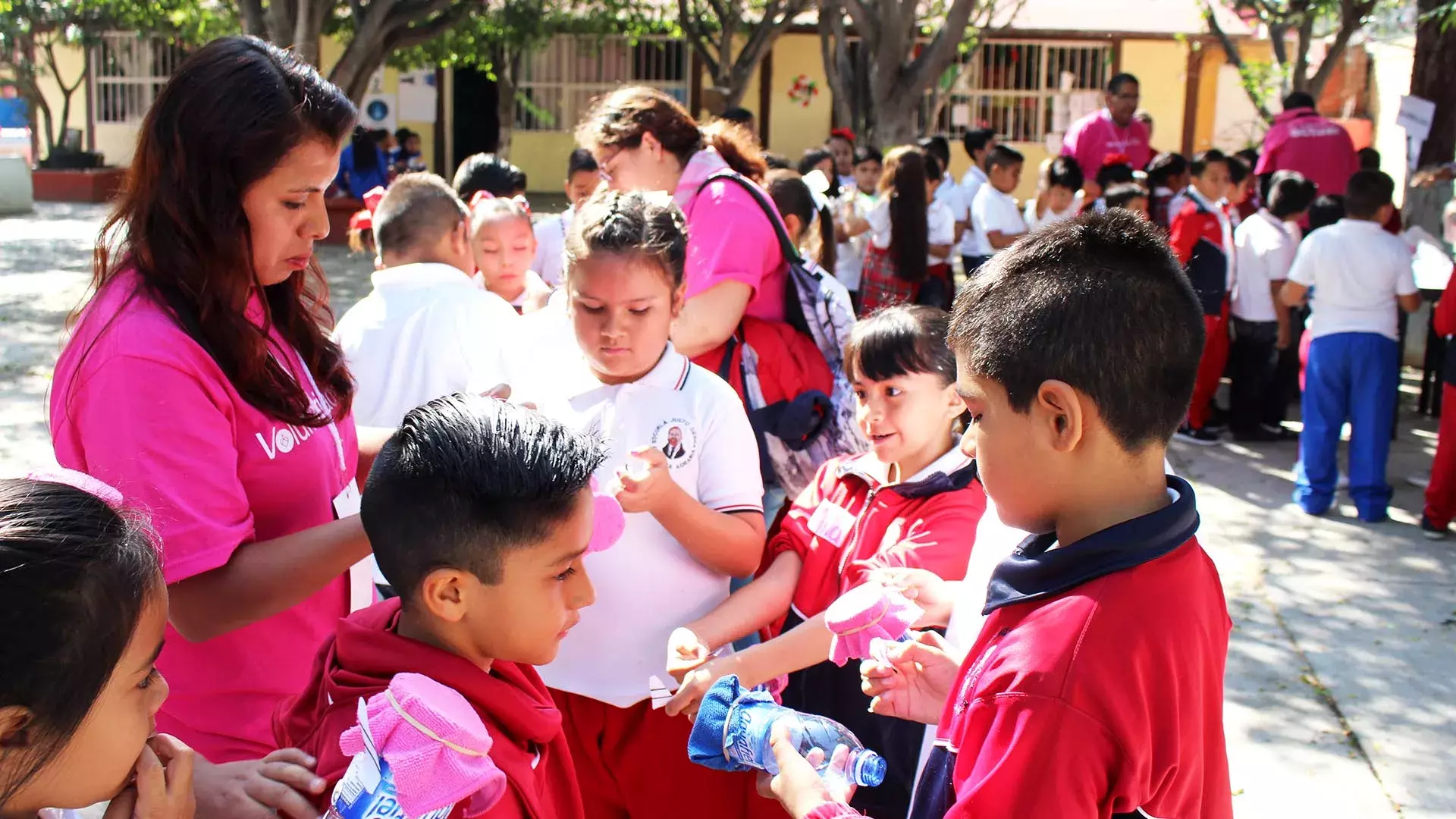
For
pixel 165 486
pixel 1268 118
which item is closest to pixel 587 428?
pixel 165 486

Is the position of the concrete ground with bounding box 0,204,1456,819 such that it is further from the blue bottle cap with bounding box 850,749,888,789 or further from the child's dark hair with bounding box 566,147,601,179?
the child's dark hair with bounding box 566,147,601,179

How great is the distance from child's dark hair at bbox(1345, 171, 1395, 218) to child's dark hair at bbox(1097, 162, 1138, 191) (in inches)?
83.5

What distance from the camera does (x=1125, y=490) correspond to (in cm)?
156

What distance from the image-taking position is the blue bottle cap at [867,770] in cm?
178

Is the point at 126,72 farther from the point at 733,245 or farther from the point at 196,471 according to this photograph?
the point at 196,471

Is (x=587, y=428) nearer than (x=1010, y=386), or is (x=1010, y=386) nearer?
(x=1010, y=386)

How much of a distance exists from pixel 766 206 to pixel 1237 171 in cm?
700

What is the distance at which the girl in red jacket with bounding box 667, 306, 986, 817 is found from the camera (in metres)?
2.55

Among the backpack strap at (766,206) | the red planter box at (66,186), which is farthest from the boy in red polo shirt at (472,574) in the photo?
the red planter box at (66,186)

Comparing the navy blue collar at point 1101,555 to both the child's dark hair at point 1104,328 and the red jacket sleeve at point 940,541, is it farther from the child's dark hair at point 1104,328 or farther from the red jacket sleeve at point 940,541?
the red jacket sleeve at point 940,541

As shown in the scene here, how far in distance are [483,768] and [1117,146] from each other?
397 inches

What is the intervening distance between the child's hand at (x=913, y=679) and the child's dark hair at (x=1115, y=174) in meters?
7.42

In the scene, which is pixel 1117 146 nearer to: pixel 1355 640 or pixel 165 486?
pixel 1355 640

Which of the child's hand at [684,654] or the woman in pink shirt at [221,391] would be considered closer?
the woman in pink shirt at [221,391]
